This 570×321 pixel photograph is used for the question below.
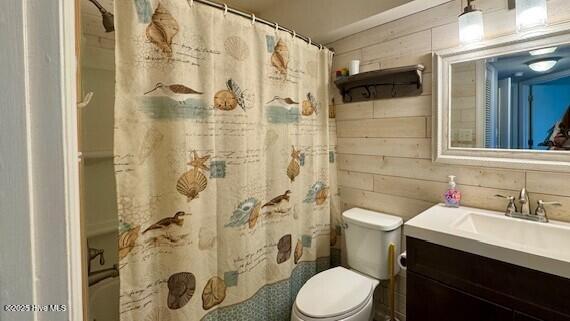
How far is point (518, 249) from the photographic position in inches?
38.3

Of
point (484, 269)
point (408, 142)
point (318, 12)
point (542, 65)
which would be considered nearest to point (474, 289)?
point (484, 269)

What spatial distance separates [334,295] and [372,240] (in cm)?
42

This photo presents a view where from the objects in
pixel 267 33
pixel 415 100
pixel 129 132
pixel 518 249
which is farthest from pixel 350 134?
pixel 129 132

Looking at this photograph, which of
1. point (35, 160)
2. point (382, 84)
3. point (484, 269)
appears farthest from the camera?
point (382, 84)

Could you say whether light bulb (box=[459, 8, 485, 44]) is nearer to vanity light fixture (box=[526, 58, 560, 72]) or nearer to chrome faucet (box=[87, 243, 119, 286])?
vanity light fixture (box=[526, 58, 560, 72])

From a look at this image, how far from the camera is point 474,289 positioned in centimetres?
109

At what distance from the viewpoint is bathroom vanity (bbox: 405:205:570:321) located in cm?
93

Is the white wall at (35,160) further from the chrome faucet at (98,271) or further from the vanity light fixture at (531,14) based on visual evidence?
the vanity light fixture at (531,14)

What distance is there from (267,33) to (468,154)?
1.30 m

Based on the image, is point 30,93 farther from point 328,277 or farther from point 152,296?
point 328,277

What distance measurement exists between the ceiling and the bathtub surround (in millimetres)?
166

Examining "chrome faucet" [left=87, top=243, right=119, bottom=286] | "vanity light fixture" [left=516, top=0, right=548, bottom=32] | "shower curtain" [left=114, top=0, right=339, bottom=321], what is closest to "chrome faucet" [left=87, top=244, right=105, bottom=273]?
"chrome faucet" [left=87, top=243, right=119, bottom=286]

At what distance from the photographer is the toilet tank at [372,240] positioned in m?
1.67

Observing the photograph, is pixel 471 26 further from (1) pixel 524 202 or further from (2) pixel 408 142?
(1) pixel 524 202
